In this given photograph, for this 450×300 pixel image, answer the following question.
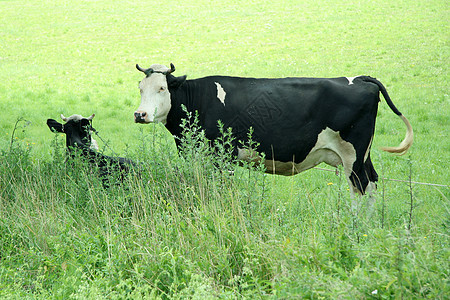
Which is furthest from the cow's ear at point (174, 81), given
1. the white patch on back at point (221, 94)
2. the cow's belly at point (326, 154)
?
the cow's belly at point (326, 154)

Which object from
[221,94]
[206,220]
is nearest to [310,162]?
[221,94]

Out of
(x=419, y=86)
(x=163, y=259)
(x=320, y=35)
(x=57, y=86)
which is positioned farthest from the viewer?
(x=320, y=35)

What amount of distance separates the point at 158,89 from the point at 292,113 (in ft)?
6.38

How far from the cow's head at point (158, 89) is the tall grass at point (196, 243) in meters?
1.04

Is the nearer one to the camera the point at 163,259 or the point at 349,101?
the point at 163,259

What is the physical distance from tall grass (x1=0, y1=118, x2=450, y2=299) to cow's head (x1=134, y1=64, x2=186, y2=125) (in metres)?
1.04

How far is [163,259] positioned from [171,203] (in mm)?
1186

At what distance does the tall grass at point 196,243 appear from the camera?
4032 millimetres

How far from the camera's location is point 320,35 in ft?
91.8

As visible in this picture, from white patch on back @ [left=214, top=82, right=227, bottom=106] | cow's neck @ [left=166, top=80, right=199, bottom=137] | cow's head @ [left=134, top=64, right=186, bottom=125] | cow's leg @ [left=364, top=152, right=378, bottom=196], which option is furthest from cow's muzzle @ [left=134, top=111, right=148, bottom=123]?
cow's leg @ [left=364, top=152, right=378, bottom=196]

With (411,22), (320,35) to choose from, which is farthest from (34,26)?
(411,22)

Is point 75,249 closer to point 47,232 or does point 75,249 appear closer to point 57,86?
point 47,232

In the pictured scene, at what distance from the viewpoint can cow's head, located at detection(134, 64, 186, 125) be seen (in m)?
7.61

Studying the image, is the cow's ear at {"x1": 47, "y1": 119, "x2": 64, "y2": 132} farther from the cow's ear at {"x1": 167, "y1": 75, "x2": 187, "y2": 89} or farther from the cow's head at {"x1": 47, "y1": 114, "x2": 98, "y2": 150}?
the cow's ear at {"x1": 167, "y1": 75, "x2": 187, "y2": 89}
